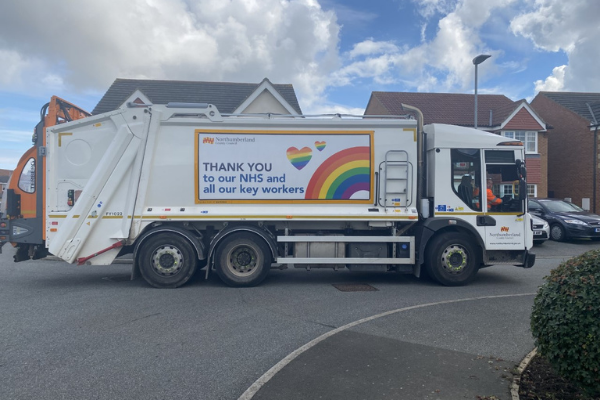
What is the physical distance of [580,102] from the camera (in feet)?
99.9

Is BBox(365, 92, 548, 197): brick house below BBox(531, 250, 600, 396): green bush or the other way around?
the other way around

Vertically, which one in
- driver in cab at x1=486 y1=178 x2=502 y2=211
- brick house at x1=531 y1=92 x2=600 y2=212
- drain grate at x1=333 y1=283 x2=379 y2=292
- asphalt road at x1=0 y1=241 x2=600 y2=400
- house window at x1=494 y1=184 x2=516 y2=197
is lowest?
asphalt road at x1=0 y1=241 x2=600 y2=400

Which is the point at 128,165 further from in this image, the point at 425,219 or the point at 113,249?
the point at 425,219

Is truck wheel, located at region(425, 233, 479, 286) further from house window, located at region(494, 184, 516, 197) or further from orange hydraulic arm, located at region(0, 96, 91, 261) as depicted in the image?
orange hydraulic arm, located at region(0, 96, 91, 261)

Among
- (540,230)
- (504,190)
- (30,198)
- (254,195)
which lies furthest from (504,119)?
(30,198)

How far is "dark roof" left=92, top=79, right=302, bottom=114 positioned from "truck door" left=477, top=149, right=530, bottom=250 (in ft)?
52.5

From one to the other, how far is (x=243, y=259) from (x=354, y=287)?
83.1 inches

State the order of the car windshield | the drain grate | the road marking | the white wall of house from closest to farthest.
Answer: the road marking
the drain grate
the car windshield
the white wall of house

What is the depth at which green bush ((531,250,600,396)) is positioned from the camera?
3291 millimetres

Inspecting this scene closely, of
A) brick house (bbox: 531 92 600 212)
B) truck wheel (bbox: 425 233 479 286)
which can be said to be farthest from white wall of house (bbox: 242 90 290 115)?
brick house (bbox: 531 92 600 212)

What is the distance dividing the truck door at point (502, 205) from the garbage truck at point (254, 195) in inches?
1.0

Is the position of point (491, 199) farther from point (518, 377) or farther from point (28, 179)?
point (28, 179)

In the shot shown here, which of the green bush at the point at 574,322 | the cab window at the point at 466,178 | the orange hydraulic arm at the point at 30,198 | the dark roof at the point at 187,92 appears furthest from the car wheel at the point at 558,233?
the orange hydraulic arm at the point at 30,198

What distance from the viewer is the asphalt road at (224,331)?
14.1ft
